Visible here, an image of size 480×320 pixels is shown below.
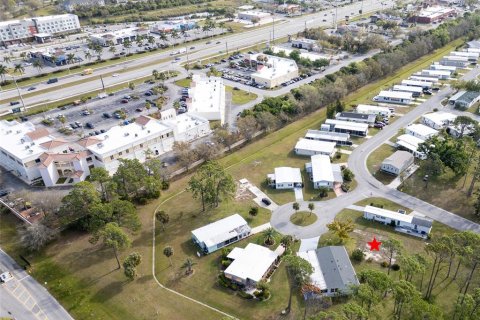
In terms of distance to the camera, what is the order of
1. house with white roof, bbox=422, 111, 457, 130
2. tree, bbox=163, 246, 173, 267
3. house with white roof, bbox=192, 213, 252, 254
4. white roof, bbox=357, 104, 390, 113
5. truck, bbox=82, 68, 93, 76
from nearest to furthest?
tree, bbox=163, 246, 173, 267 → house with white roof, bbox=192, 213, 252, 254 → house with white roof, bbox=422, 111, 457, 130 → white roof, bbox=357, 104, 390, 113 → truck, bbox=82, 68, 93, 76

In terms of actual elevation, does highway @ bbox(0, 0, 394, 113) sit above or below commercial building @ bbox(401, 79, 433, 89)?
above

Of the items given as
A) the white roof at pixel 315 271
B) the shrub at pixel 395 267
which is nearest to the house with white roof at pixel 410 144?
the shrub at pixel 395 267

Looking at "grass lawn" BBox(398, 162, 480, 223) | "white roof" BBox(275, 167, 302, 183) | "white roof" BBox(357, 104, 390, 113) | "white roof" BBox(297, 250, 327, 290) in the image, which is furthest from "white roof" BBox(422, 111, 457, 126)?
"white roof" BBox(297, 250, 327, 290)

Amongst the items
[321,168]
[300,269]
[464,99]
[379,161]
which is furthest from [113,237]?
[464,99]

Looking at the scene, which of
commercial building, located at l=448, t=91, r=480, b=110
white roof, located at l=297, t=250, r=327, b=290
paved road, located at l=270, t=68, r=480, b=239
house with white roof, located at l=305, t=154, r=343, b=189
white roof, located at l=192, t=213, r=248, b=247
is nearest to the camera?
white roof, located at l=297, t=250, r=327, b=290

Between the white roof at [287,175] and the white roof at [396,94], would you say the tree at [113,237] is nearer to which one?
the white roof at [287,175]

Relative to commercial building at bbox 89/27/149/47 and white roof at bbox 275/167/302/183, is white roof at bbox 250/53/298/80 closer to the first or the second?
white roof at bbox 275/167/302/183

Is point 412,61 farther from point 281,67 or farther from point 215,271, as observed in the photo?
point 215,271
